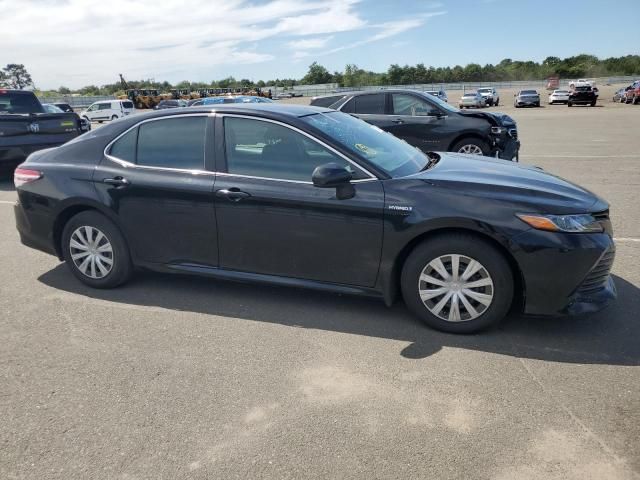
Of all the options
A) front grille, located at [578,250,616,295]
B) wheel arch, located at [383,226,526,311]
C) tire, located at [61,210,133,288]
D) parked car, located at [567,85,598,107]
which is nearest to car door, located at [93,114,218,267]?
tire, located at [61,210,133,288]

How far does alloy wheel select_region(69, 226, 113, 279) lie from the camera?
4594mm

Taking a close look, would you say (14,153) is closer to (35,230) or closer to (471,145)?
(35,230)

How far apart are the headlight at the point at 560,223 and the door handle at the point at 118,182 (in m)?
3.12

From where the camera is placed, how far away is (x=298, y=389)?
310 centimetres

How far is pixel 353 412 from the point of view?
2.87m

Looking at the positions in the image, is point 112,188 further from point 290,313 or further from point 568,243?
point 568,243

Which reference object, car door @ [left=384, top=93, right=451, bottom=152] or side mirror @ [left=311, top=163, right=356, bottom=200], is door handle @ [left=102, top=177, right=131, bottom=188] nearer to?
side mirror @ [left=311, top=163, right=356, bottom=200]

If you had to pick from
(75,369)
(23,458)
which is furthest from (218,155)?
(23,458)

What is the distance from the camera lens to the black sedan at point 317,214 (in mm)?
3500

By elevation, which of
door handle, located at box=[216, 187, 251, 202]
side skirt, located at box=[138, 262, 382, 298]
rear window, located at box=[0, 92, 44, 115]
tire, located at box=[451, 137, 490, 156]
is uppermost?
rear window, located at box=[0, 92, 44, 115]

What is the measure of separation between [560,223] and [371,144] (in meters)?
1.59

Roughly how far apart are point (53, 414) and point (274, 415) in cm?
125

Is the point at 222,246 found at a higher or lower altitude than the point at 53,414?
higher

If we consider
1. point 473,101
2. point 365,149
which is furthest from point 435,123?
point 473,101
